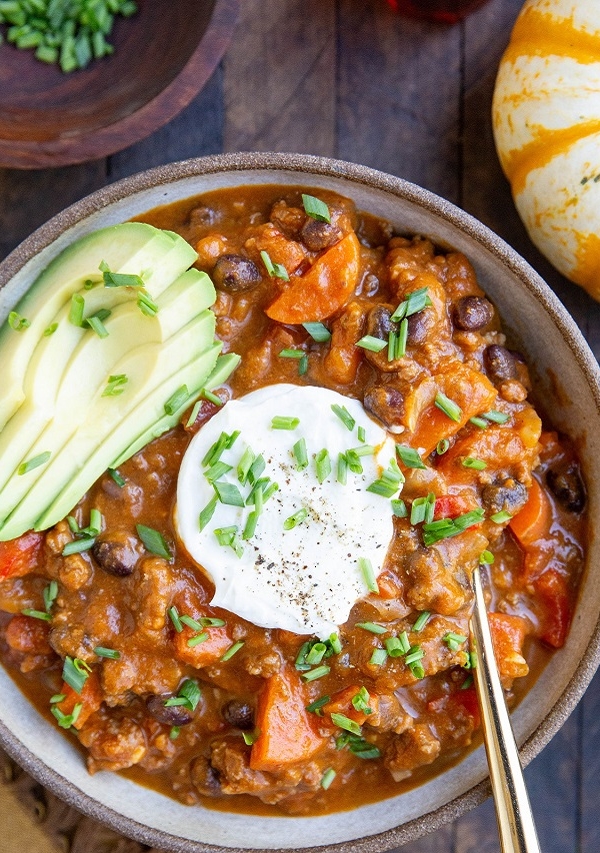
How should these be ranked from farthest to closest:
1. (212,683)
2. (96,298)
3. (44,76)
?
(44,76) < (212,683) < (96,298)

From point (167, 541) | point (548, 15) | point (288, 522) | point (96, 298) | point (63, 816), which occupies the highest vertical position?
point (548, 15)

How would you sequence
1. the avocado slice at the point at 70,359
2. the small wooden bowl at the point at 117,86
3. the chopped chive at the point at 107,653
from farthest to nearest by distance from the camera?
the small wooden bowl at the point at 117,86
the chopped chive at the point at 107,653
the avocado slice at the point at 70,359

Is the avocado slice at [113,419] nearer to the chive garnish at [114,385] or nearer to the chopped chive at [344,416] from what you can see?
the chive garnish at [114,385]

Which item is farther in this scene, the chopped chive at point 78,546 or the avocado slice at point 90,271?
the chopped chive at point 78,546

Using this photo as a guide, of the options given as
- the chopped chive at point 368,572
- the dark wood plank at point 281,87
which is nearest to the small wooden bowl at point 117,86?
the dark wood plank at point 281,87

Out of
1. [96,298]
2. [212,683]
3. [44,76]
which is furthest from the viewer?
[44,76]

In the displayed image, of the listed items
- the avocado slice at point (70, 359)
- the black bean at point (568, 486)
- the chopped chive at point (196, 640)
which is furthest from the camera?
the black bean at point (568, 486)

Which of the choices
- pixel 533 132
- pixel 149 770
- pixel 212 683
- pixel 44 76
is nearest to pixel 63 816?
pixel 149 770

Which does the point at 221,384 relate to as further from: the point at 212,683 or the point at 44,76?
the point at 44,76

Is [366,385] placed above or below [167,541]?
above
